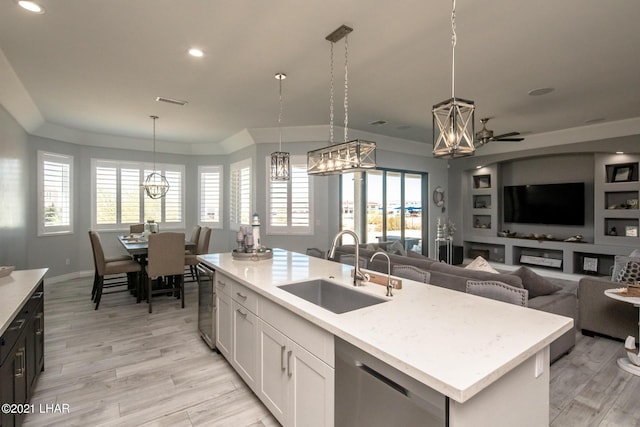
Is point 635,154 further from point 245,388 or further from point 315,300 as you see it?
point 245,388

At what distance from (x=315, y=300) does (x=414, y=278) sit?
921 millimetres

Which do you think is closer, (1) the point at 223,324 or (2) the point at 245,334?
(2) the point at 245,334

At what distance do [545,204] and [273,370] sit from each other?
7.20 meters

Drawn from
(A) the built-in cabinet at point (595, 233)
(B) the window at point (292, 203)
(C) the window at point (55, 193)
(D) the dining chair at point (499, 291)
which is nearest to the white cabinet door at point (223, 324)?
(D) the dining chair at point (499, 291)

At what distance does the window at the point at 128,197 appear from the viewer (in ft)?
21.2

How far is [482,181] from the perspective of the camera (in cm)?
797

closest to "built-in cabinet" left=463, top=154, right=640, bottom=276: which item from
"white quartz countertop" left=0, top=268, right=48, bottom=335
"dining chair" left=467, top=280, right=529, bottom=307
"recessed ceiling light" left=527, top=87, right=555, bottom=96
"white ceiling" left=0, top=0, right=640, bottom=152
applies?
"white ceiling" left=0, top=0, right=640, bottom=152

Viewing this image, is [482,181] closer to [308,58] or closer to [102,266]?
[308,58]

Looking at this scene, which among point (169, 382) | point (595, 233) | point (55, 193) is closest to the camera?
point (169, 382)

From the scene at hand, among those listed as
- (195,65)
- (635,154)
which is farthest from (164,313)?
(635,154)

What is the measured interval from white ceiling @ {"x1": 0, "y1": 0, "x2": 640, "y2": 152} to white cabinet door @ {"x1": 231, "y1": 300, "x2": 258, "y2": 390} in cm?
230

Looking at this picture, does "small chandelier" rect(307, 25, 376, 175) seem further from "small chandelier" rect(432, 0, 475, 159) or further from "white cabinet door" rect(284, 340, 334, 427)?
"white cabinet door" rect(284, 340, 334, 427)

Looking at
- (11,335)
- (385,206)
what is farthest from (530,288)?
(385,206)

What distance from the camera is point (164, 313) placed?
13.6 ft
